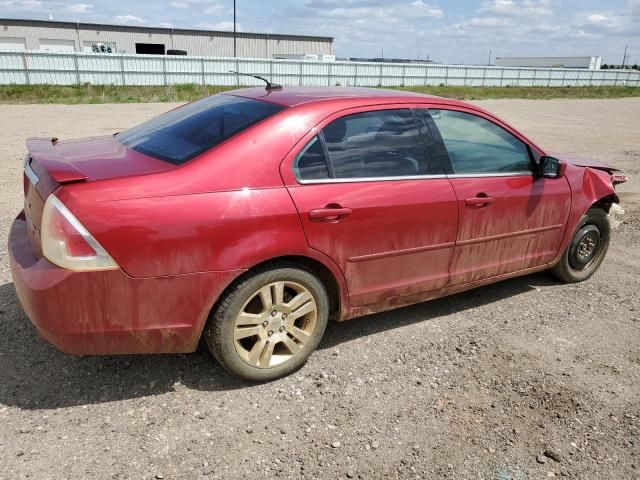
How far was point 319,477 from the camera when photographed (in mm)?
2506

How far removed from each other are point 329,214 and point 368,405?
1.10m

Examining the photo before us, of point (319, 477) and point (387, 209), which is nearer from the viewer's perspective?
point (319, 477)

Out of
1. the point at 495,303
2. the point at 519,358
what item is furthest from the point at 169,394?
the point at 495,303

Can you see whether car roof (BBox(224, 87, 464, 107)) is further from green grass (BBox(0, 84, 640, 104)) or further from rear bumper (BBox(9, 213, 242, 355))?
green grass (BBox(0, 84, 640, 104))

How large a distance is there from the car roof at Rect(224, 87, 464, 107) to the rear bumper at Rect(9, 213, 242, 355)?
1.19 m

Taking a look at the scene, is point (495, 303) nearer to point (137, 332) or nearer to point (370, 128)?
point (370, 128)

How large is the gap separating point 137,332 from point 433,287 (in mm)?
1993

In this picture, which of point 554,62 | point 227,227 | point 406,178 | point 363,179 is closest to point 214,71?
point 406,178

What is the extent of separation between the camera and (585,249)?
490 centimetres

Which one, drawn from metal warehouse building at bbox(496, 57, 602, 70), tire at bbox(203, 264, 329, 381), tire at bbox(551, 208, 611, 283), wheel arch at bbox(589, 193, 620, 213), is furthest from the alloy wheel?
metal warehouse building at bbox(496, 57, 602, 70)

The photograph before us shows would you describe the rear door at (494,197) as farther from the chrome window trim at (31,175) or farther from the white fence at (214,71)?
the white fence at (214,71)

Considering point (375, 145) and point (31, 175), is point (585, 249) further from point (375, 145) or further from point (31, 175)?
point (31, 175)

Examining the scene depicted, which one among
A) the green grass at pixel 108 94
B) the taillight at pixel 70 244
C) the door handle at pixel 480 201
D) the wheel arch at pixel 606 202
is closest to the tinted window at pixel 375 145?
the door handle at pixel 480 201

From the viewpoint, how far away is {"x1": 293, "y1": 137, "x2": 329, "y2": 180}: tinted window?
3.06 meters
